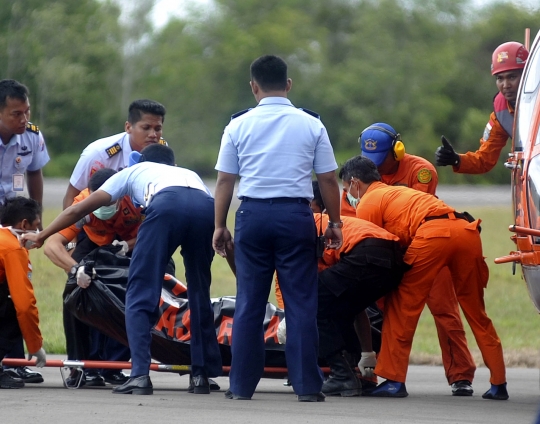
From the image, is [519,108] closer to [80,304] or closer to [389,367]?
[389,367]

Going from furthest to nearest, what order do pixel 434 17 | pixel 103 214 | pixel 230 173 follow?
1. pixel 434 17
2. pixel 103 214
3. pixel 230 173

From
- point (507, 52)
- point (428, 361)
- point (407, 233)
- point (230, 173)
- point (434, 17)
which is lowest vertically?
point (428, 361)

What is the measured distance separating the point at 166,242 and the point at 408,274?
1650 mm

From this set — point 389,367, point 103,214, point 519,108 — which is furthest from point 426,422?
point 103,214

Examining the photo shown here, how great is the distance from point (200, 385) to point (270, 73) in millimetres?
2028

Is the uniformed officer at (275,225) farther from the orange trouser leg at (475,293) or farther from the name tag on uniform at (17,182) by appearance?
the name tag on uniform at (17,182)

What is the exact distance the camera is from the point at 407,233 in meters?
6.98

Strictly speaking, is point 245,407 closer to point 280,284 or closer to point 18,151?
point 280,284

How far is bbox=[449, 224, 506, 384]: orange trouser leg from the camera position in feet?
22.4

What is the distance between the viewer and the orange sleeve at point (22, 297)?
6539 millimetres

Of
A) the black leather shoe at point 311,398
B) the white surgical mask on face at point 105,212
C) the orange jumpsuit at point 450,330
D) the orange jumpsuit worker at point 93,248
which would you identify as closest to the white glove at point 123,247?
the orange jumpsuit worker at point 93,248

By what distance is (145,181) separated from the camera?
6539 mm

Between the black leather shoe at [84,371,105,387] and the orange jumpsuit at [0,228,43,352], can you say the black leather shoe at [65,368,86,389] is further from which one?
the orange jumpsuit at [0,228,43,352]

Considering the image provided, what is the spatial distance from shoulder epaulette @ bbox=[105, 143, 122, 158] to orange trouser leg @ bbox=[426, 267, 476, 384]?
2593mm
